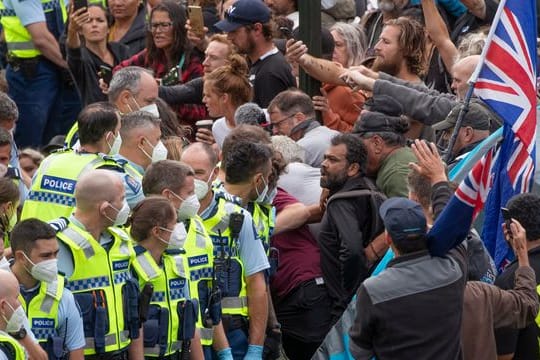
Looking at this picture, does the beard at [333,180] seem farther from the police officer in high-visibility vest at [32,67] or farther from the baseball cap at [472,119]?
the police officer in high-visibility vest at [32,67]

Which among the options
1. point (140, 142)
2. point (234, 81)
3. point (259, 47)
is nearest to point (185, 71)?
point (259, 47)

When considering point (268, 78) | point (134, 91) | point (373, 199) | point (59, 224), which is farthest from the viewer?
point (268, 78)

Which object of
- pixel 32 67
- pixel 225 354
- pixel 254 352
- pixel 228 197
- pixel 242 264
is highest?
pixel 228 197

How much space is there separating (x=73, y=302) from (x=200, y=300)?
1.11 m

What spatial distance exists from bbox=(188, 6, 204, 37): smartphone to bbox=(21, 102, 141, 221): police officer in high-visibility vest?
3.01m

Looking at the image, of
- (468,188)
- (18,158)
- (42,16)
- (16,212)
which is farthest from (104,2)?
(468,188)

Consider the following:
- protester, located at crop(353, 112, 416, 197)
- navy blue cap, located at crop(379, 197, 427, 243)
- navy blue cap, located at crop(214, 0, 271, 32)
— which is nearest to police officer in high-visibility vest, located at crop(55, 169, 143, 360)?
navy blue cap, located at crop(379, 197, 427, 243)

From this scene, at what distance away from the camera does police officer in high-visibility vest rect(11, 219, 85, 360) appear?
296 inches

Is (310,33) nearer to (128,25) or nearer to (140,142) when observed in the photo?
(140,142)

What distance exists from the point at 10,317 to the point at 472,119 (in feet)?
12.8

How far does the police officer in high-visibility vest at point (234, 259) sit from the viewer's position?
8.85 meters

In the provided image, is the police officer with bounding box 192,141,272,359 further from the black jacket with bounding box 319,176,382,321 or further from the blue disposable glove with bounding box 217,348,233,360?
the black jacket with bounding box 319,176,382,321

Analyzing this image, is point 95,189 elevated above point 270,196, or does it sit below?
above

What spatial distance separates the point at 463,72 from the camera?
10.1 m
